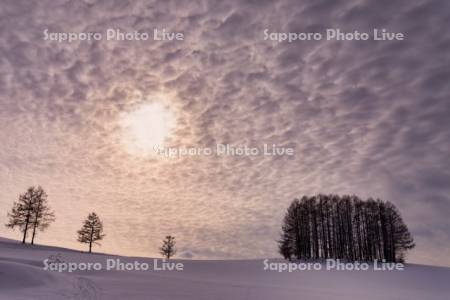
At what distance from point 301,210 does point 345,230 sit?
7070mm

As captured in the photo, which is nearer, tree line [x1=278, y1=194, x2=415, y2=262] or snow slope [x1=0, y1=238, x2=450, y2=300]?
snow slope [x1=0, y1=238, x2=450, y2=300]

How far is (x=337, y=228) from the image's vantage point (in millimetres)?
56500

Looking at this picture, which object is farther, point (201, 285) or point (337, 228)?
point (337, 228)

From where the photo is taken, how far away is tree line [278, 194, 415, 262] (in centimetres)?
5441

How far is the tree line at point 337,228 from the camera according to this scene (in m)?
54.4

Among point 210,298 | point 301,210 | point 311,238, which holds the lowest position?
point 210,298

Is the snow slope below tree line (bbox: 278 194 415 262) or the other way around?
below

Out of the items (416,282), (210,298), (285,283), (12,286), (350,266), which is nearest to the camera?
(12,286)

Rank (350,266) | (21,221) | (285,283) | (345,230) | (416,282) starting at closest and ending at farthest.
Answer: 1. (285,283)
2. (416,282)
3. (350,266)
4. (21,221)
5. (345,230)

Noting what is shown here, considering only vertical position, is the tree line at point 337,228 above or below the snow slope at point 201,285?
above

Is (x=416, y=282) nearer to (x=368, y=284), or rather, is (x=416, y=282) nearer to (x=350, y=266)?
(x=368, y=284)

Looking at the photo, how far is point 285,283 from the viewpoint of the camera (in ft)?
93.4

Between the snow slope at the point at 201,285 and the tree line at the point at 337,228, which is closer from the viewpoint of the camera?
the snow slope at the point at 201,285

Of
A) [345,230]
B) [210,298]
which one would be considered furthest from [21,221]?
[345,230]
